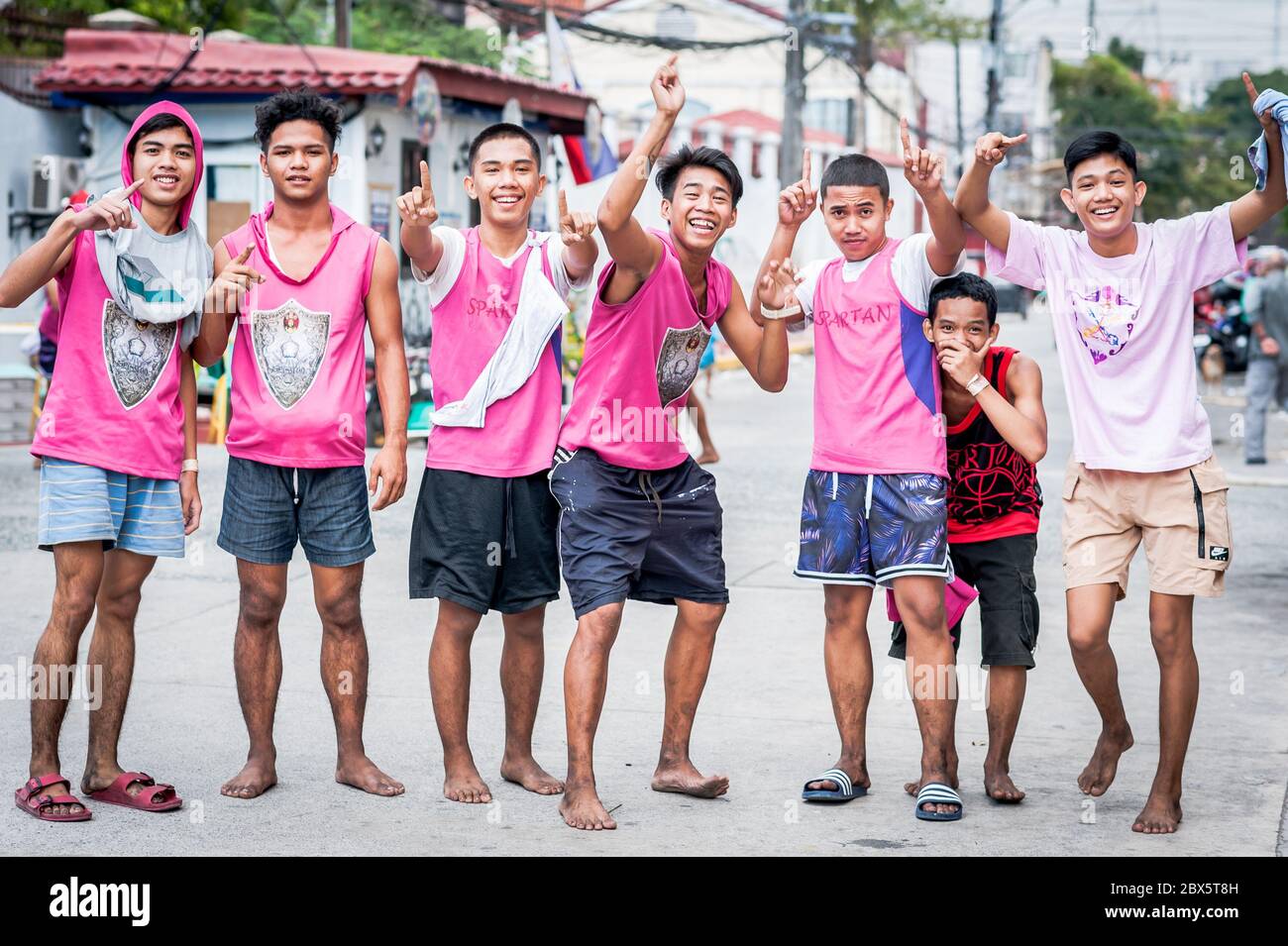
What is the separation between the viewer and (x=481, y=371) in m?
4.93

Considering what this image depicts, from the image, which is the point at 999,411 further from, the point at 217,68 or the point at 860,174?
the point at 217,68

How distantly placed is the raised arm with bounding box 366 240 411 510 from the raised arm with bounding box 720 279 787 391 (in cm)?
99

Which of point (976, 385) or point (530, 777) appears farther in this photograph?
point (530, 777)

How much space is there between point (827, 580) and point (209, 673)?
2835 mm

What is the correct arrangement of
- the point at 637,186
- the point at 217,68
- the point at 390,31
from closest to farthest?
the point at 637,186 < the point at 217,68 < the point at 390,31

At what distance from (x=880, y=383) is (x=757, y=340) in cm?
41

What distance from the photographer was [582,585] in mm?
4844

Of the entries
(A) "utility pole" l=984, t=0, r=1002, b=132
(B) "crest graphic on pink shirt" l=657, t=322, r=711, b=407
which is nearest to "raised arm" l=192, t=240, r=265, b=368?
(B) "crest graphic on pink shirt" l=657, t=322, r=711, b=407

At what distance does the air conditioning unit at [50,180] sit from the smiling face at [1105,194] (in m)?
13.6

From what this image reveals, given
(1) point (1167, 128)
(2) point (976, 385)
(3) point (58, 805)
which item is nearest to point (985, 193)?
(2) point (976, 385)

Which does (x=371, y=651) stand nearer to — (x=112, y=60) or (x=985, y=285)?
(x=985, y=285)

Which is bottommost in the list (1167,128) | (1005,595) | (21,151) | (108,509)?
(1005,595)

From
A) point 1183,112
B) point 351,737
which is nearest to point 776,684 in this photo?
point 351,737

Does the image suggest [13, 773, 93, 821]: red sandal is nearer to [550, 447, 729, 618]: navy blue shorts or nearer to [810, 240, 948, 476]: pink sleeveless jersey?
[550, 447, 729, 618]: navy blue shorts
